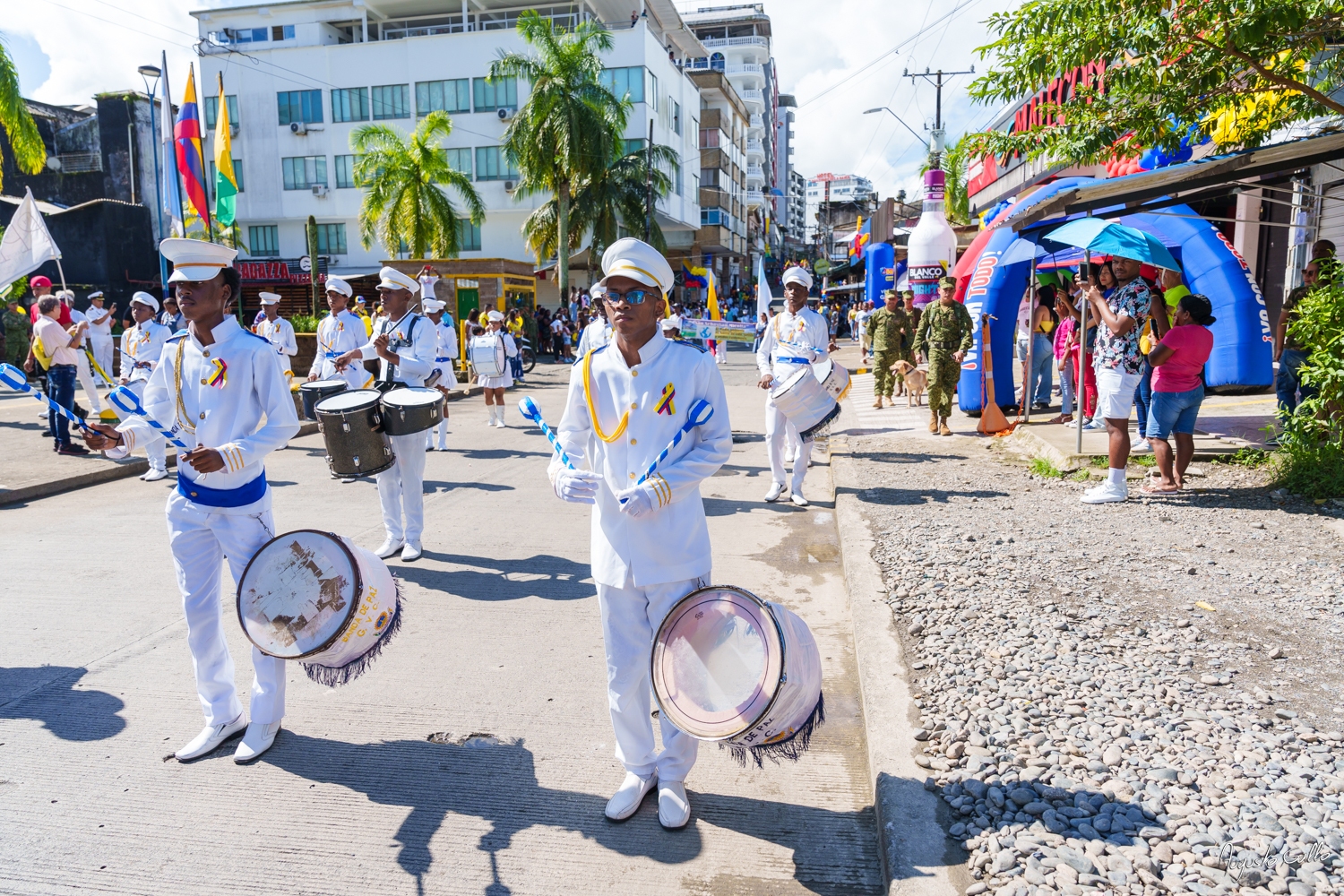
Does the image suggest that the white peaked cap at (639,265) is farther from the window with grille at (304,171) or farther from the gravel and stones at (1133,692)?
the window with grille at (304,171)

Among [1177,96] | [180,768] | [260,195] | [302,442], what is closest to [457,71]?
[260,195]

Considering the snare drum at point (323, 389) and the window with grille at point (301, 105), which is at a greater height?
the window with grille at point (301, 105)

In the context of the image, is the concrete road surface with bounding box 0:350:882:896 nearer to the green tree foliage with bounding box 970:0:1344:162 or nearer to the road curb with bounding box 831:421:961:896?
the road curb with bounding box 831:421:961:896

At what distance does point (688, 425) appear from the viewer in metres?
3.33

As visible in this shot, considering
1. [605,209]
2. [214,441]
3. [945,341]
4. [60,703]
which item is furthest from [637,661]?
[605,209]

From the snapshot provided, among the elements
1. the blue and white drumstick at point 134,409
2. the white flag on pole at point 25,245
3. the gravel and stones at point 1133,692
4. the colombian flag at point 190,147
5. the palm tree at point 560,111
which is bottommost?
the gravel and stones at point 1133,692

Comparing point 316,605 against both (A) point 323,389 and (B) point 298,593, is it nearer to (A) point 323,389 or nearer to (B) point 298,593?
(B) point 298,593

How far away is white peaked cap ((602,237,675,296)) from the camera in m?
3.23

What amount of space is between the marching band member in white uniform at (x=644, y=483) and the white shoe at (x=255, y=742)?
1597 mm

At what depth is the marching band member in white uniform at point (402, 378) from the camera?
277 inches

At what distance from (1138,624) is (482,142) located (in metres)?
46.5

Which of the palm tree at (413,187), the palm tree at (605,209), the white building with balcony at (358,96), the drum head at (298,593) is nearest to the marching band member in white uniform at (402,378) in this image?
the drum head at (298,593)

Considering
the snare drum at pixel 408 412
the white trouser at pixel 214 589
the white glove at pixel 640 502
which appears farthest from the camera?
the snare drum at pixel 408 412

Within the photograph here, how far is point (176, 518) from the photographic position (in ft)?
12.6
